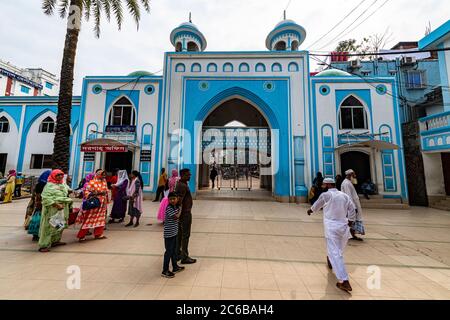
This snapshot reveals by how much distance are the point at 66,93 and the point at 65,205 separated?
4.14 m

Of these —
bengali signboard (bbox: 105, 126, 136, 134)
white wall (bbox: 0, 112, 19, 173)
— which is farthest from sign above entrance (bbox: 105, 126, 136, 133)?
white wall (bbox: 0, 112, 19, 173)

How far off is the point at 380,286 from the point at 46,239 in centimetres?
579

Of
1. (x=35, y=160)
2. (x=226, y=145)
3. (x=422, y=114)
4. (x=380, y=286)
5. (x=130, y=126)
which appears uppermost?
(x=422, y=114)

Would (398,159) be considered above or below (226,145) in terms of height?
below

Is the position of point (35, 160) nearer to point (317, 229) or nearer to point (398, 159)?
point (317, 229)

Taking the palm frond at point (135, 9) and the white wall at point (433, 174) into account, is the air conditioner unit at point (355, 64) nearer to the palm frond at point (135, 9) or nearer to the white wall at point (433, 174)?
the white wall at point (433, 174)

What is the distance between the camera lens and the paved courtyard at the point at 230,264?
8.37 feet

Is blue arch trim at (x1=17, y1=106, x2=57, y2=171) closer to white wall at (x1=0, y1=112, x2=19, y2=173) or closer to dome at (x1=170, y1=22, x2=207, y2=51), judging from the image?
white wall at (x1=0, y1=112, x2=19, y2=173)

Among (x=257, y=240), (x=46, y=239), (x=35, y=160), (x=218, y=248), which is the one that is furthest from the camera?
(x=35, y=160)

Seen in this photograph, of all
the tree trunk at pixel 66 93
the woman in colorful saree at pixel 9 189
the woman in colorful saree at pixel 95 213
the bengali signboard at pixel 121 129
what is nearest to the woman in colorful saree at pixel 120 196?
the woman in colorful saree at pixel 95 213

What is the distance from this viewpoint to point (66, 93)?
20.8 feet
